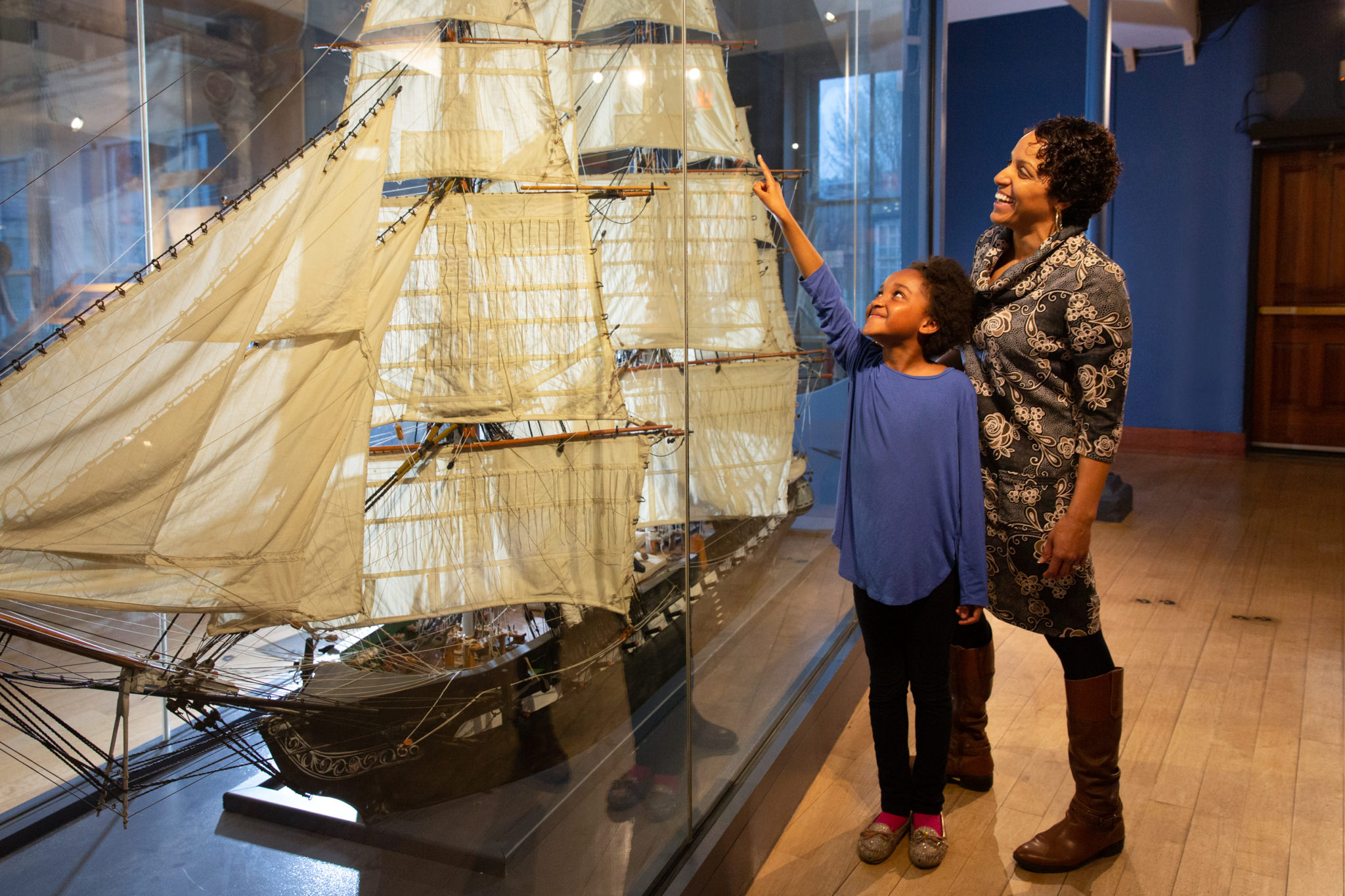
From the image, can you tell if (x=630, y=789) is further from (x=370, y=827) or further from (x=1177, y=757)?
(x=1177, y=757)

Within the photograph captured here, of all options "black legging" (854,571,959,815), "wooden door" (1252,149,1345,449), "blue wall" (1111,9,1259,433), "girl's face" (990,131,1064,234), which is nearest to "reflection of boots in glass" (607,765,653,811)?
"black legging" (854,571,959,815)

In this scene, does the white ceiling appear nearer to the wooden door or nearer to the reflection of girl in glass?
the wooden door

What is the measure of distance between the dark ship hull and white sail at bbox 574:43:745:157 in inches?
22.2

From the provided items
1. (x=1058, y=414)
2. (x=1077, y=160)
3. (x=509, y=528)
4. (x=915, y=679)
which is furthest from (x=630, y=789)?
(x=1077, y=160)

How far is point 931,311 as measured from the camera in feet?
5.02

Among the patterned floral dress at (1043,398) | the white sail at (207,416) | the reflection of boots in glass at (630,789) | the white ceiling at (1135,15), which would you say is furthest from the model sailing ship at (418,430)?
the white ceiling at (1135,15)

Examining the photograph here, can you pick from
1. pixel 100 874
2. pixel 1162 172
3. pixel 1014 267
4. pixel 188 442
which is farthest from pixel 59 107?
pixel 1162 172

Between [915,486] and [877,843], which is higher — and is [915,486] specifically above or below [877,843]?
above

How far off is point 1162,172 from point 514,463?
646 centimetres

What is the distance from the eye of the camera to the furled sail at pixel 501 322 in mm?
938

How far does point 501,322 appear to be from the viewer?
1.21 metres

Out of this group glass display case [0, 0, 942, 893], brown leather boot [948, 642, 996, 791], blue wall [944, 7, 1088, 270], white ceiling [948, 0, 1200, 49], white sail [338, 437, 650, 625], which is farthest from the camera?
blue wall [944, 7, 1088, 270]

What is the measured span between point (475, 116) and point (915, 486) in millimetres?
863

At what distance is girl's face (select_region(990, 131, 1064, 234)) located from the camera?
156 cm
